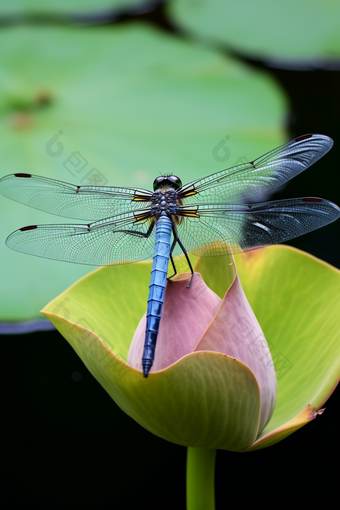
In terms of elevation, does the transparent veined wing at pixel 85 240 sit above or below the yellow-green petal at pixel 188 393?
above

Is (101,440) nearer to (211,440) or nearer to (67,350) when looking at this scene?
(67,350)

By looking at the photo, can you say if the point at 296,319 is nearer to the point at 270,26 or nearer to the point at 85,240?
the point at 85,240

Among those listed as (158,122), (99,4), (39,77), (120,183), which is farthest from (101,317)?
(99,4)

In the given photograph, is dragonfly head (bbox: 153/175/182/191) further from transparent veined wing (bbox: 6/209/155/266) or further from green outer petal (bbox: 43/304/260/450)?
green outer petal (bbox: 43/304/260/450)

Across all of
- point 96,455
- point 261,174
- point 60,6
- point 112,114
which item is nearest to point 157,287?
point 261,174

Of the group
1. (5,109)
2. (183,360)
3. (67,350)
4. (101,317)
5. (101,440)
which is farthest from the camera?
(5,109)

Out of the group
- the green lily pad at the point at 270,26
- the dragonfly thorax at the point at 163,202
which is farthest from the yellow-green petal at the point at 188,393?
the green lily pad at the point at 270,26

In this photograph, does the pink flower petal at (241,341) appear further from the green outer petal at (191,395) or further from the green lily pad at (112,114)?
the green lily pad at (112,114)
